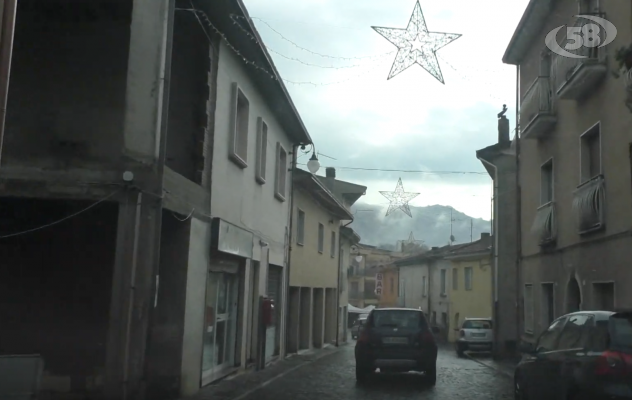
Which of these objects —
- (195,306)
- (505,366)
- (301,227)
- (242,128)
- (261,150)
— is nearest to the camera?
(195,306)

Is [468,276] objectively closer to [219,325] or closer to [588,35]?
[588,35]

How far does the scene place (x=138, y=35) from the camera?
31.8 feet

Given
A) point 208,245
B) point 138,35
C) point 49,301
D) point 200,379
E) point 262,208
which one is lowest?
point 200,379

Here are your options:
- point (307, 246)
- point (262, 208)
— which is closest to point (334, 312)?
point (307, 246)

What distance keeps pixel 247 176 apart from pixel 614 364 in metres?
9.45

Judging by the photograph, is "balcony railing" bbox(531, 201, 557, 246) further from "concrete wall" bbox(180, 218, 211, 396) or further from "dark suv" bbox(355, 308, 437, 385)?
"concrete wall" bbox(180, 218, 211, 396)

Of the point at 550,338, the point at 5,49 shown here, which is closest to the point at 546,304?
the point at 550,338

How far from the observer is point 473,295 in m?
39.5

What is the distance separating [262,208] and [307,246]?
7.32 metres

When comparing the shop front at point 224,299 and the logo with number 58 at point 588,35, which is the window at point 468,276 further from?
the shop front at point 224,299

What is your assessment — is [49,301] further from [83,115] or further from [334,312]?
[334,312]

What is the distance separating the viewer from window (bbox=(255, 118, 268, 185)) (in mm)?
16045

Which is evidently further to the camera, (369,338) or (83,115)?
(369,338)

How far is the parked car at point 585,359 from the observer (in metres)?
6.84
